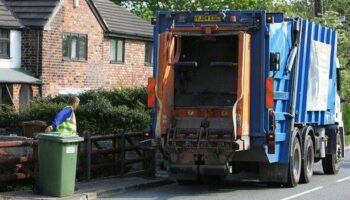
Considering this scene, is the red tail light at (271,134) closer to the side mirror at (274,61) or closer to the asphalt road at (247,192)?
the side mirror at (274,61)

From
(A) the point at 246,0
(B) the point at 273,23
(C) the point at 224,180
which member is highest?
(A) the point at 246,0

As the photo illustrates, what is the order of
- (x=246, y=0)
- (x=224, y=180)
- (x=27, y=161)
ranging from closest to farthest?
(x=27, y=161), (x=224, y=180), (x=246, y=0)

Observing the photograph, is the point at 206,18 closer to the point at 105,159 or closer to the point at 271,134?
the point at 271,134

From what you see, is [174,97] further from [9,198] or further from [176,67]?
[9,198]

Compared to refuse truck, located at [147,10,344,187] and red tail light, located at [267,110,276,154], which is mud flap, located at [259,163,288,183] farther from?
red tail light, located at [267,110,276,154]

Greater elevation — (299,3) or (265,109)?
(299,3)

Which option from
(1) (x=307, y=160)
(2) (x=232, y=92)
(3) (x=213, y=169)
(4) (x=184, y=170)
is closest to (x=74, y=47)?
(1) (x=307, y=160)

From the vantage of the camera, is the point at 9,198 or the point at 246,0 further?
the point at 246,0

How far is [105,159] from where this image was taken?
15.9 meters

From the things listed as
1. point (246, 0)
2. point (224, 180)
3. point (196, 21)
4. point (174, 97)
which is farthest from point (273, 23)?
point (246, 0)

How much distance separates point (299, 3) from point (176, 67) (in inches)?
1353

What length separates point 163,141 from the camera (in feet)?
46.4

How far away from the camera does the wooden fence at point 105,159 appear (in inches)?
526

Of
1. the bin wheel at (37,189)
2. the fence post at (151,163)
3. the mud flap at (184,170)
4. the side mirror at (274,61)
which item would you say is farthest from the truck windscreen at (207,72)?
the bin wheel at (37,189)
